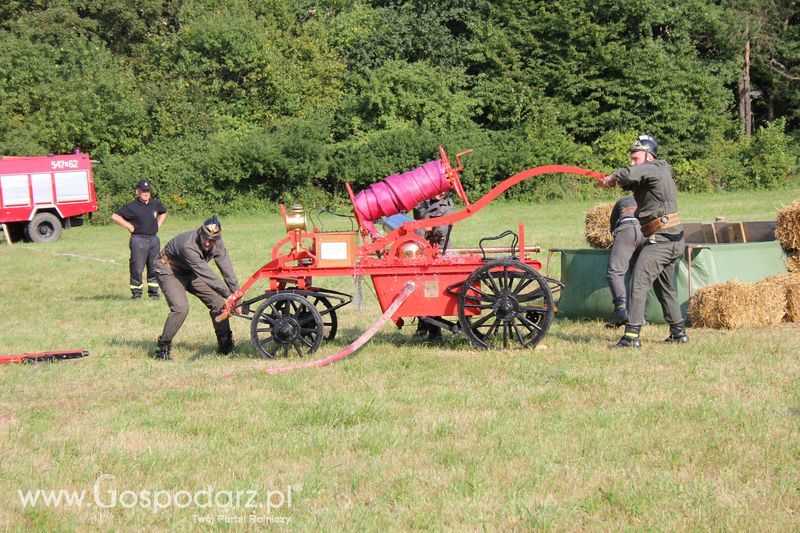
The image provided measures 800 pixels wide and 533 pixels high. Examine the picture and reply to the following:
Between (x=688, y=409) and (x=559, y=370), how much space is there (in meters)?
1.61

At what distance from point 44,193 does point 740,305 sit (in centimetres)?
2449

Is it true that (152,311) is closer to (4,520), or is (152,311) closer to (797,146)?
(4,520)

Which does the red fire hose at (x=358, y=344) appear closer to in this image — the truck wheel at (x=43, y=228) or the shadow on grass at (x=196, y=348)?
the shadow on grass at (x=196, y=348)

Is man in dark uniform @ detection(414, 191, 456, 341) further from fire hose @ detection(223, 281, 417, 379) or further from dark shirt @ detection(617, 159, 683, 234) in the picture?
dark shirt @ detection(617, 159, 683, 234)

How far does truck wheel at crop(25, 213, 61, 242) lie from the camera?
2953 centimetres

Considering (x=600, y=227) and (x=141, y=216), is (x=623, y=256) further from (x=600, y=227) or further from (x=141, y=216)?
(x=141, y=216)

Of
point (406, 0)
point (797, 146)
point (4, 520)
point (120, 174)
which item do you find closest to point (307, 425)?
point (4, 520)

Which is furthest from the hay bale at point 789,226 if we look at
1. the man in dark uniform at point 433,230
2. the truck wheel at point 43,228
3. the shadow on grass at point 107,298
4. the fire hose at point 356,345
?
the truck wheel at point 43,228

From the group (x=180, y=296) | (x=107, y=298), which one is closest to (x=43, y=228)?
(x=107, y=298)

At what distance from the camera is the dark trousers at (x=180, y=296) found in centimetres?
1030

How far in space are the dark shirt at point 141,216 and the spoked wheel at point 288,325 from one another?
6.20 meters

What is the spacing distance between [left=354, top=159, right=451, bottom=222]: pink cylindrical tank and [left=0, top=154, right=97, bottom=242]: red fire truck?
2231 centimetres

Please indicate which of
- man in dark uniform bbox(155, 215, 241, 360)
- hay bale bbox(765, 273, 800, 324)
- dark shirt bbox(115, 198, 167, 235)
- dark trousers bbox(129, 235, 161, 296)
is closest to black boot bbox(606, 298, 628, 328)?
hay bale bbox(765, 273, 800, 324)

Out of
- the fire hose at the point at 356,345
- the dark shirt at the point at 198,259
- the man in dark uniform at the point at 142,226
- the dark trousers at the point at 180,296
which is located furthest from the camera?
the man in dark uniform at the point at 142,226
